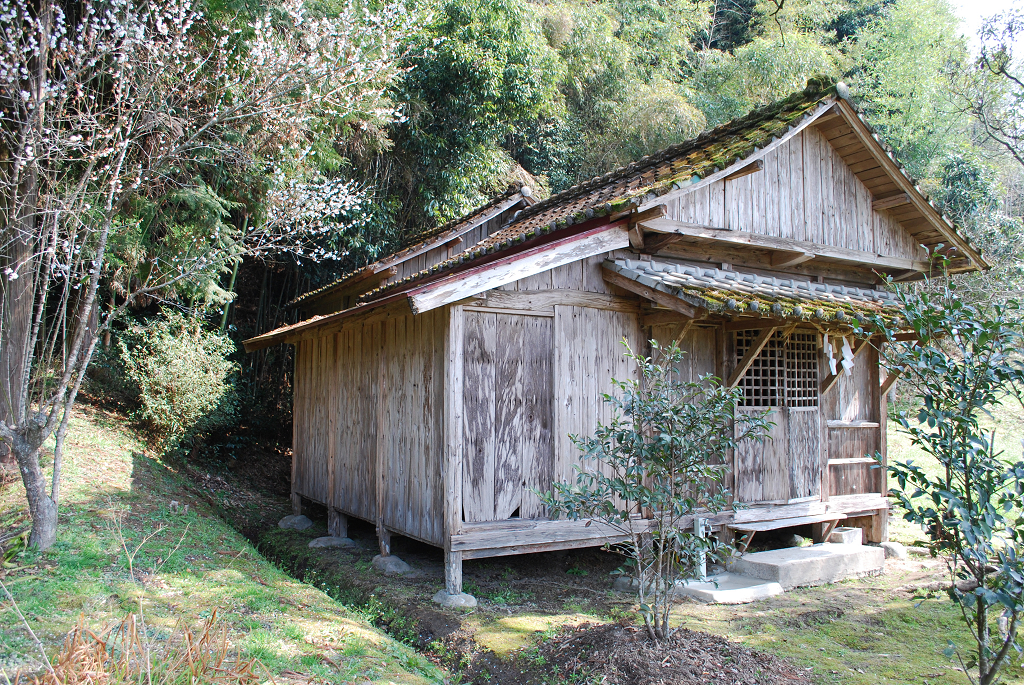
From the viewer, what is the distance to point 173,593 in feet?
18.7

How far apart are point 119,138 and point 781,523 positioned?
9095 millimetres

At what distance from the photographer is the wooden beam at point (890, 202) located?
9.15 m

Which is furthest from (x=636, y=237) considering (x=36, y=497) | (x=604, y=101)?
(x=604, y=101)

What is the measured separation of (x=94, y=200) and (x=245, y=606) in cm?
544

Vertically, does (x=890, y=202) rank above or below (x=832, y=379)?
above

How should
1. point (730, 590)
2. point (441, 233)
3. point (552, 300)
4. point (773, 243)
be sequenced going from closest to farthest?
point (730, 590) < point (552, 300) < point (773, 243) < point (441, 233)

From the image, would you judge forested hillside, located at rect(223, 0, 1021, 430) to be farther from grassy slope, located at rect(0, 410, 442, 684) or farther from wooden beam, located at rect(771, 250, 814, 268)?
grassy slope, located at rect(0, 410, 442, 684)

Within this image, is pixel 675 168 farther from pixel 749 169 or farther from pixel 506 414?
pixel 506 414

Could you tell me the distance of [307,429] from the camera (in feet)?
34.9

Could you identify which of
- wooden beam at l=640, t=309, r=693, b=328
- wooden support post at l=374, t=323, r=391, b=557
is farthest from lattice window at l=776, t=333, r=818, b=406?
wooden support post at l=374, t=323, r=391, b=557

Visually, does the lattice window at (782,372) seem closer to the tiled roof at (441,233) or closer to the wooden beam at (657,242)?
the wooden beam at (657,242)

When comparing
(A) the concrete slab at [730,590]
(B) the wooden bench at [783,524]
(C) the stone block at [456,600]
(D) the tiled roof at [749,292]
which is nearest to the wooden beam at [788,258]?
(D) the tiled roof at [749,292]

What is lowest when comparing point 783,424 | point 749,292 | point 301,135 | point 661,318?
point 783,424

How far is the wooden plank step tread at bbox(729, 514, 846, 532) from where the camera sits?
7938 millimetres
